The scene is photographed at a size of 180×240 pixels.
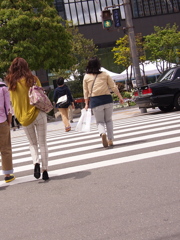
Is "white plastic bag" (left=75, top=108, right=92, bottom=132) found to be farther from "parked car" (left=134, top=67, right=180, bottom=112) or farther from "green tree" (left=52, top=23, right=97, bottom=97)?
"green tree" (left=52, top=23, right=97, bottom=97)

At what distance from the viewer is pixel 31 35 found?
2495 cm

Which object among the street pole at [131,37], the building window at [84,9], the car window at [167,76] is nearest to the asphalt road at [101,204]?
the car window at [167,76]

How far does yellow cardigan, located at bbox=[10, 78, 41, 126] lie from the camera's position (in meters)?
6.09

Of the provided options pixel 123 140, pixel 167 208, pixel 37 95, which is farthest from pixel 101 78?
pixel 167 208

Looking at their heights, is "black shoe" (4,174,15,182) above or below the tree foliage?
below

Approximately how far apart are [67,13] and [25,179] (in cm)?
4501

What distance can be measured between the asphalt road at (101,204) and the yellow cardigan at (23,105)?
900mm

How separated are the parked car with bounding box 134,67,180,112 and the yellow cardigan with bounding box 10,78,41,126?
9457 mm

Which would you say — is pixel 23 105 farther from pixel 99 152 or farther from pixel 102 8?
pixel 102 8

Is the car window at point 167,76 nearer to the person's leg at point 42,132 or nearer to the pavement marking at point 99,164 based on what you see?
the pavement marking at point 99,164

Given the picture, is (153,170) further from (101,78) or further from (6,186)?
(101,78)

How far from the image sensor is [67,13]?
49.5m

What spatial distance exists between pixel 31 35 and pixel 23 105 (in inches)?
768

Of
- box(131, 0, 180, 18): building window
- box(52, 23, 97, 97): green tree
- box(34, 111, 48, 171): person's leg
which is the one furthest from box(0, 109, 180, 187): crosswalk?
box(131, 0, 180, 18): building window
